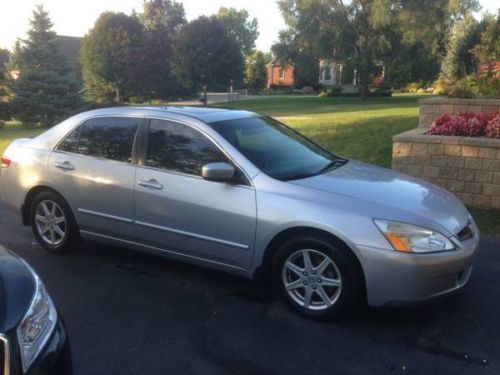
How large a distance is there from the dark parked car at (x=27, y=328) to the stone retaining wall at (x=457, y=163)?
6.43 metres

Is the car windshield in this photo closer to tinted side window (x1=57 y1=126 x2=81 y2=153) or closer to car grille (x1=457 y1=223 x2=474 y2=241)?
car grille (x1=457 y1=223 x2=474 y2=241)

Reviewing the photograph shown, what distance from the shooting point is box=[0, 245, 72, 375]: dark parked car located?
218cm

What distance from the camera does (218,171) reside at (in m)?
4.23

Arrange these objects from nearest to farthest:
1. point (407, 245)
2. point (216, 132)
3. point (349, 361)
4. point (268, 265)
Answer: point (349, 361) < point (407, 245) < point (268, 265) < point (216, 132)

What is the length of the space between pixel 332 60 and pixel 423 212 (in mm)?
37605

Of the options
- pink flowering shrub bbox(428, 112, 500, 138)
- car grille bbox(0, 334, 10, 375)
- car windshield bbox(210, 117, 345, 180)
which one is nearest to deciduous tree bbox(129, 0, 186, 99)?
pink flowering shrub bbox(428, 112, 500, 138)

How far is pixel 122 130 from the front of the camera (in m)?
5.19

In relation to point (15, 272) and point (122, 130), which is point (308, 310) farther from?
point (122, 130)

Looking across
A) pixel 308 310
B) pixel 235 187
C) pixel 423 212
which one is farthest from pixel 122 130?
pixel 423 212

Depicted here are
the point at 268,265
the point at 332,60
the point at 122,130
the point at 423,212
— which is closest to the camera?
the point at 423,212

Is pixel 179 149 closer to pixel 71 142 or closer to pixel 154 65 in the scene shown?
pixel 71 142

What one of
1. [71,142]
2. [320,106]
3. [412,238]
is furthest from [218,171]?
[320,106]

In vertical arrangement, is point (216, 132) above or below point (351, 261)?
above

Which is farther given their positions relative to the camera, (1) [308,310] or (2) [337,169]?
(2) [337,169]
